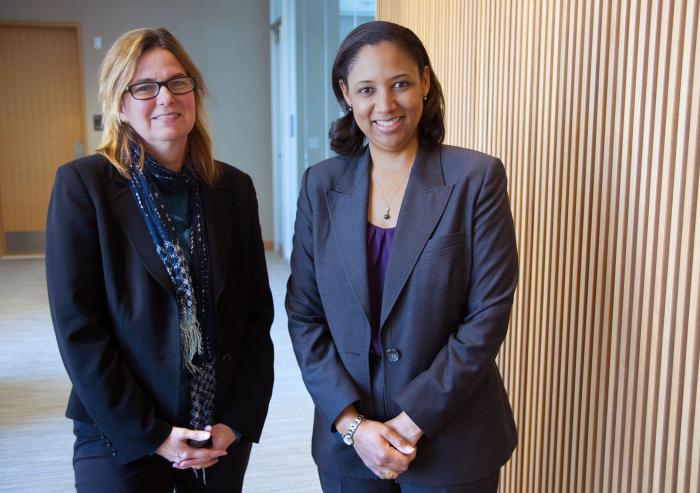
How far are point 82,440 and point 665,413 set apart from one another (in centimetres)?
152

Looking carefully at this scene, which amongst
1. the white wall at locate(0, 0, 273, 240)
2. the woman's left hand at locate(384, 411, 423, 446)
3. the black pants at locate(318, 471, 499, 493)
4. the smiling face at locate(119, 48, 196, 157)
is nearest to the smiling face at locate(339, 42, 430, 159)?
the smiling face at locate(119, 48, 196, 157)

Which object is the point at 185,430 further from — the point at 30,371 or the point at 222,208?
the point at 30,371

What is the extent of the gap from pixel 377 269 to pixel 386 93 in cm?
45

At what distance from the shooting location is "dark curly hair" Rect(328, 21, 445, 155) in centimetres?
164

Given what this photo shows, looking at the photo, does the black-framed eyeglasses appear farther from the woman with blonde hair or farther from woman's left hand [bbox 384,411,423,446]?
woman's left hand [bbox 384,411,423,446]

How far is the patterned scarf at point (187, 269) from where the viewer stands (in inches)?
66.7

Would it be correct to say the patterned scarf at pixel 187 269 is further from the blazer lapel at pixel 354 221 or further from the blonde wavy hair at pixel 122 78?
the blazer lapel at pixel 354 221

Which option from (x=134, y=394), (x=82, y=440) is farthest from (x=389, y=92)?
(x=82, y=440)

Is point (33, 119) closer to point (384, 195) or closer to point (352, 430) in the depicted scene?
point (384, 195)

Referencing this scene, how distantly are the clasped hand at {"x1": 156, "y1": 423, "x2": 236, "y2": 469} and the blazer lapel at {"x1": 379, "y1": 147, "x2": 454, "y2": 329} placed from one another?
0.57 metres

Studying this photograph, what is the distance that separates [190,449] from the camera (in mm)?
1712

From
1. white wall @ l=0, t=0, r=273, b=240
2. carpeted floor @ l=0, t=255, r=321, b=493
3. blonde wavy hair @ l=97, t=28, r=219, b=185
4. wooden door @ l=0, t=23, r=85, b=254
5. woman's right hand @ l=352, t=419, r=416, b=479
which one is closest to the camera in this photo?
woman's right hand @ l=352, t=419, r=416, b=479

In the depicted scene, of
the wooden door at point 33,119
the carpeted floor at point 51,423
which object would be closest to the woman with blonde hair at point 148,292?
the carpeted floor at point 51,423

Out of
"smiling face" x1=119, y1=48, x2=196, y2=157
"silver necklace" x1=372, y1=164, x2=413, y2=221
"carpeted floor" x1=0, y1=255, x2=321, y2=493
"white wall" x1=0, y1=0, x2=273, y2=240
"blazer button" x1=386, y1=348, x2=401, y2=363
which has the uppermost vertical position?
"white wall" x1=0, y1=0, x2=273, y2=240
